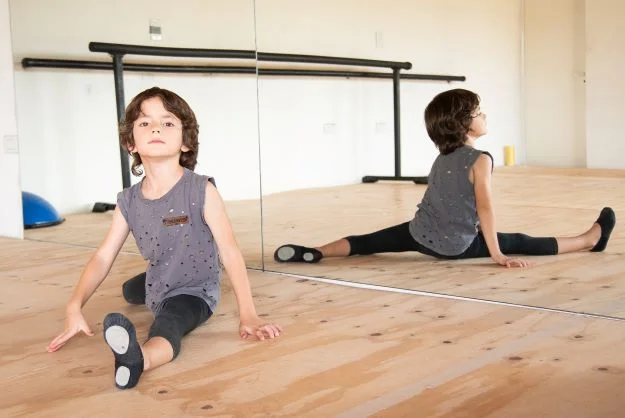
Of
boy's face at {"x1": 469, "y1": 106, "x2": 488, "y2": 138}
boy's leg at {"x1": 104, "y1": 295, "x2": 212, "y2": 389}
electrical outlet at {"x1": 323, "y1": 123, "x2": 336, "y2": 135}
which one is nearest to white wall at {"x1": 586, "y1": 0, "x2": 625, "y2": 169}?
boy's face at {"x1": 469, "y1": 106, "x2": 488, "y2": 138}

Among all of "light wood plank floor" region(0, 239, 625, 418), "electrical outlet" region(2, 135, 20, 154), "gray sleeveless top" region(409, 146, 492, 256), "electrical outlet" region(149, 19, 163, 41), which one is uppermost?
"electrical outlet" region(149, 19, 163, 41)

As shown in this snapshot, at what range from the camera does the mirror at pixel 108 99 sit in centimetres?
360

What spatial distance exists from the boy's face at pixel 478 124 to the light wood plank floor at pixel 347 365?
55 cm

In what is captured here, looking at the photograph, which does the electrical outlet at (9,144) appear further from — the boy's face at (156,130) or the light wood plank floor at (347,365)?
the boy's face at (156,130)

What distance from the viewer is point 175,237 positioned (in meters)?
2.37

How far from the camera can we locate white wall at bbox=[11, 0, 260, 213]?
3600 mm

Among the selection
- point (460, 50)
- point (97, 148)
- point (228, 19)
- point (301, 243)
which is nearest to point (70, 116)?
point (97, 148)

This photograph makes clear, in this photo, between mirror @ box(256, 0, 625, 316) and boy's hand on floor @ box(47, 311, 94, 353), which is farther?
mirror @ box(256, 0, 625, 316)

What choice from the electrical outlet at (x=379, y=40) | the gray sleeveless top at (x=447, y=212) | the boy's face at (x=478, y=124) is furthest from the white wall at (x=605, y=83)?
the electrical outlet at (x=379, y=40)

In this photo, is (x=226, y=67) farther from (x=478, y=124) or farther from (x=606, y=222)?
(x=606, y=222)

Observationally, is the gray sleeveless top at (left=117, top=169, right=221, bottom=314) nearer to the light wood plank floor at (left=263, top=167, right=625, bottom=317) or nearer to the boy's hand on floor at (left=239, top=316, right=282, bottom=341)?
the boy's hand on floor at (left=239, top=316, right=282, bottom=341)

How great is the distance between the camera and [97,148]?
429 cm

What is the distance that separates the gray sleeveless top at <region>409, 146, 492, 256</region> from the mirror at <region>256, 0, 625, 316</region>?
5 centimetres

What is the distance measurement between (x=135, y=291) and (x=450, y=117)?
1106 mm
